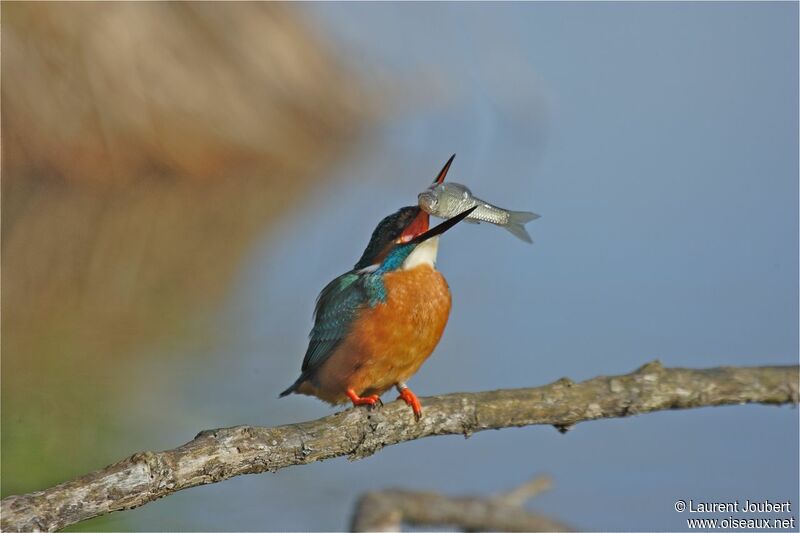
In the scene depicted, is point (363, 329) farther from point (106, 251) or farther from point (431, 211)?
point (106, 251)

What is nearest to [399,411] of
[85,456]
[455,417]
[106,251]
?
[455,417]

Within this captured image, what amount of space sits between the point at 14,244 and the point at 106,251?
57 centimetres

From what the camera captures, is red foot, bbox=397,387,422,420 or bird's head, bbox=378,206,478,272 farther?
bird's head, bbox=378,206,478,272

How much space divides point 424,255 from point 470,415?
1.67 ft

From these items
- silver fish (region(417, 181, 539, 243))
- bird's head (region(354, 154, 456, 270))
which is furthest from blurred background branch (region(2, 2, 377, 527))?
silver fish (region(417, 181, 539, 243))

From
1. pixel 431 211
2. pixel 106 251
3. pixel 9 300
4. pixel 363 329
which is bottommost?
pixel 363 329

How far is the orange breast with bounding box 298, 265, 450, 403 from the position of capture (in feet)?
9.14

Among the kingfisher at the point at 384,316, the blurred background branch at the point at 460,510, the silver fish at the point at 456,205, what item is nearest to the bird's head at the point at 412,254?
the kingfisher at the point at 384,316

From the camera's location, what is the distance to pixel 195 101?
10.4 metres

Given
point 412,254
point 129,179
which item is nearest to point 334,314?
point 412,254

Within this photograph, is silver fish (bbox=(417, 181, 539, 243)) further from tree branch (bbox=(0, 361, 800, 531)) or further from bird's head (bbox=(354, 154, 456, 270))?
tree branch (bbox=(0, 361, 800, 531))

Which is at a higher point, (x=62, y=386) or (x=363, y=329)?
(x=62, y=386)

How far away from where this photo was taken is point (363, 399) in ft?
8.95

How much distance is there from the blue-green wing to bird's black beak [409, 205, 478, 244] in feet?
0.67
